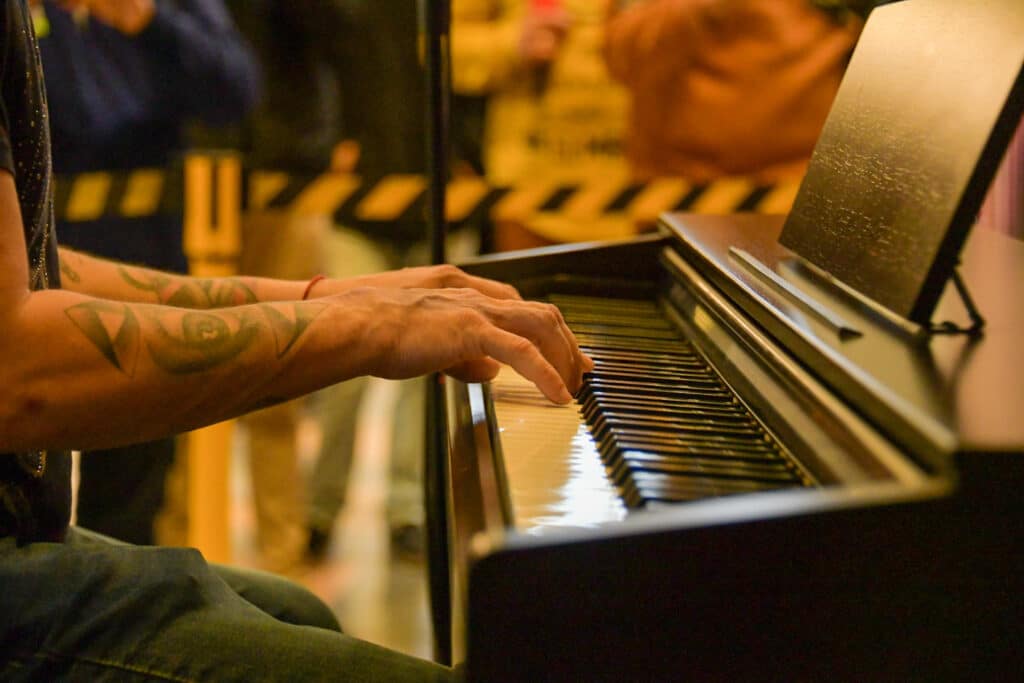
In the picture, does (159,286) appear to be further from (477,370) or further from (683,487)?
(683,487)

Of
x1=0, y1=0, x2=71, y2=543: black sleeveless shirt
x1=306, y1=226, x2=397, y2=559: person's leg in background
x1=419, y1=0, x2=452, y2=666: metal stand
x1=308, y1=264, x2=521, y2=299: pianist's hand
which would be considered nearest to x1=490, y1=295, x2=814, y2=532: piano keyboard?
x1=308, y1=264, x2=521, y2=299: pianist's hand

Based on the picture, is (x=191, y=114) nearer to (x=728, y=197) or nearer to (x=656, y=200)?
(x=656, y=200)

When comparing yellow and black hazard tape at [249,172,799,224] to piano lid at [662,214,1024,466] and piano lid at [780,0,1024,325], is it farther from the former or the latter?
piano lid at [780,0,1024,325]

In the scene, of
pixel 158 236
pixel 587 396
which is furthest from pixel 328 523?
pixel 587 396

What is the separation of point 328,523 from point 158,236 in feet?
3.14

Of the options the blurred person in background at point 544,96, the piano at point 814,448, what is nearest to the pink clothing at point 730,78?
the blurred person in background at point 544,96

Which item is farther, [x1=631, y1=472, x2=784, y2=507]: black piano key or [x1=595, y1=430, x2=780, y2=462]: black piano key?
[x1=595, y1=430, x2=780, y2=462]: black piano key

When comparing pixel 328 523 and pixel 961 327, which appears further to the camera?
pixel 328 523

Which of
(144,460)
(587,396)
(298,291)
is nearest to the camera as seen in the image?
(587,396)

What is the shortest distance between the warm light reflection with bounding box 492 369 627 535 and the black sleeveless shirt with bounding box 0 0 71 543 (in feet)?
1.49

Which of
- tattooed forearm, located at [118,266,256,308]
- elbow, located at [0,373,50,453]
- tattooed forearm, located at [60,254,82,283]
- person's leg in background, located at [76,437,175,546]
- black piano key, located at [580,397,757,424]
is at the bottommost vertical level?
person's leg in background, located at [76,437,175,546]

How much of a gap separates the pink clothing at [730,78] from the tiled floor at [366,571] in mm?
1189

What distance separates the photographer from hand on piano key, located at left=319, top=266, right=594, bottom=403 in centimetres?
100

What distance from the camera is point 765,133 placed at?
2.53 metres
